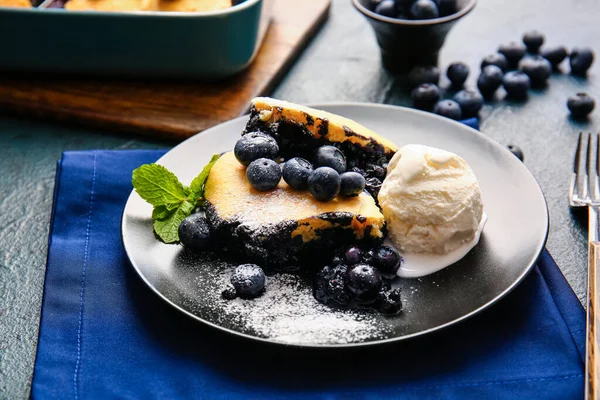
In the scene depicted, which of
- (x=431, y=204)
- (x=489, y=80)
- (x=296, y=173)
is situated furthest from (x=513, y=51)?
(x=296, y=173)

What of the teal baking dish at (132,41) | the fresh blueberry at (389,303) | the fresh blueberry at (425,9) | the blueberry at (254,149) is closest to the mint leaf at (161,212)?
A: the blueberry at (254,149)

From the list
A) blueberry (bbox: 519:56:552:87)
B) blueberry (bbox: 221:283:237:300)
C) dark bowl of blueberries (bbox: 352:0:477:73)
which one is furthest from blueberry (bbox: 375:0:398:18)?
blueberry (bbox: 221:283:237:300)

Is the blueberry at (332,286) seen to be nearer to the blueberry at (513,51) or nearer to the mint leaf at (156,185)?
the mint leaf at (156,185)

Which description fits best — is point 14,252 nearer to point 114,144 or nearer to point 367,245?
point 114,144

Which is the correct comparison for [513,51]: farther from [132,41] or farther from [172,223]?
[172,223]

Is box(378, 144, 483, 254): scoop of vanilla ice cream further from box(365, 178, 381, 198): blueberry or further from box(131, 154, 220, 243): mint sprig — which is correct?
box(131, 154, 220, 243): mint sprig
